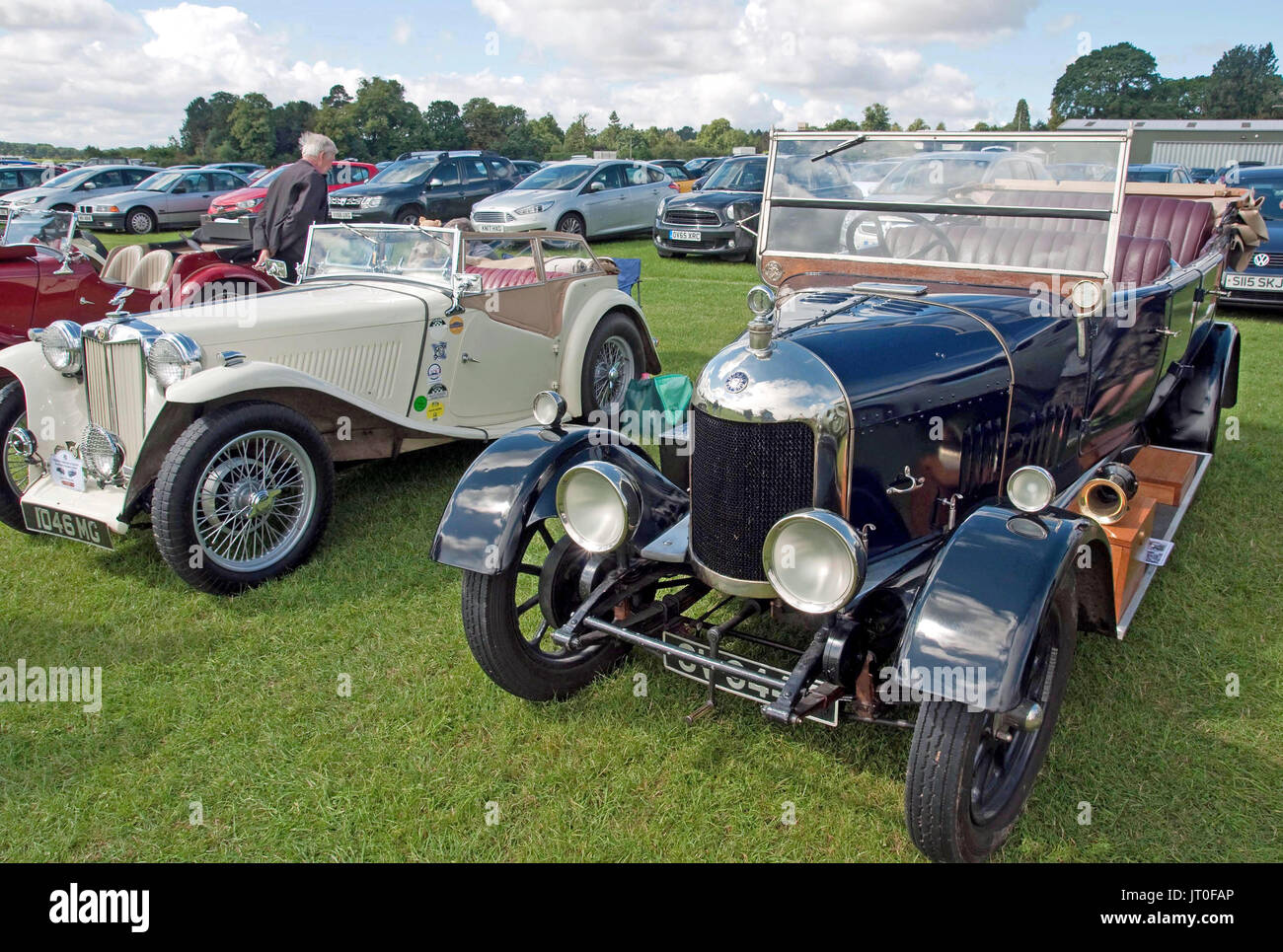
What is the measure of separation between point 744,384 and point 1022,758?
1328mm

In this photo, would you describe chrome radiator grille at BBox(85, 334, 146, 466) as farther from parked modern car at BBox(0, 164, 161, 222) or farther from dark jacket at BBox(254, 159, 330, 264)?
parked modern car at BBox(0, 164, 161, 222)

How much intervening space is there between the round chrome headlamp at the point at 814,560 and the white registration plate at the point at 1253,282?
29.4 feet

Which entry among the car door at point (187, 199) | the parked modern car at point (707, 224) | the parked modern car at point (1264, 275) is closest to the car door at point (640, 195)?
the parked modern car at point (707, 224)

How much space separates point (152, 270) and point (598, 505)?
5.78 m

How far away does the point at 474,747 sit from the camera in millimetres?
2938

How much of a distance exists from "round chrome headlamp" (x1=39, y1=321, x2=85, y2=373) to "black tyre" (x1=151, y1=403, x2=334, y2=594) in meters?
0.89

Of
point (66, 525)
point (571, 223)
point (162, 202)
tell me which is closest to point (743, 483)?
point (66, 525)

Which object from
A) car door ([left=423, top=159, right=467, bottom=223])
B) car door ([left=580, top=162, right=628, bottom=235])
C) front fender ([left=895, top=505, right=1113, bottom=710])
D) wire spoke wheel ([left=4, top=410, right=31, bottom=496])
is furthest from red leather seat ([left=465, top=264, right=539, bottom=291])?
car door ([left=423, top=159, right=467, bottom=223])

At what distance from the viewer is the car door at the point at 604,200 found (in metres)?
15.4

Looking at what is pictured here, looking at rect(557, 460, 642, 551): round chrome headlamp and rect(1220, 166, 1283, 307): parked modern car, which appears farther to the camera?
rect(1220, 166, 1283, 307): parked modern car

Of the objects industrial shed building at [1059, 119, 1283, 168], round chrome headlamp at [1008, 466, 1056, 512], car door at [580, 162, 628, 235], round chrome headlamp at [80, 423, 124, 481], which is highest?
industrial shed building at [1059, 119, 1283, 168]

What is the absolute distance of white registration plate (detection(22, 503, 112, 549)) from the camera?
394 cm

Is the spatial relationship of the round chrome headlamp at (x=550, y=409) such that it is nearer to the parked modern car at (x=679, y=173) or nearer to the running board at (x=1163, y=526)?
the running board at (x=1163, y=526)
